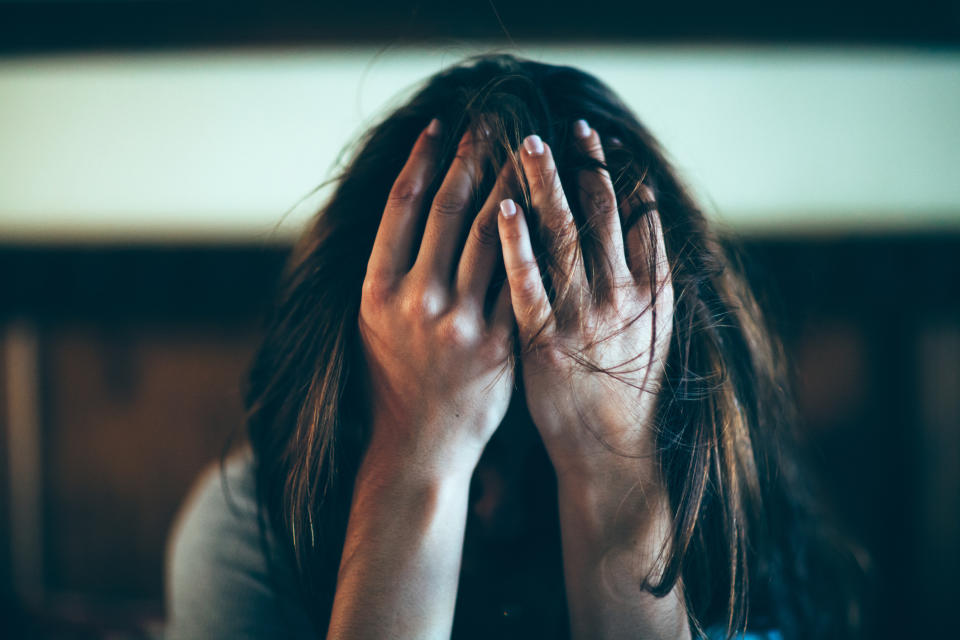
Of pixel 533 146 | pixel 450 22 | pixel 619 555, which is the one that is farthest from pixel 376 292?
pixel 450 22

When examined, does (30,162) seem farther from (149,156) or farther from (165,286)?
(165,286)

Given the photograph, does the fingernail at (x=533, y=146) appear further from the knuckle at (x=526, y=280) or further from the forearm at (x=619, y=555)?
the forearm at (x=619, y=555)

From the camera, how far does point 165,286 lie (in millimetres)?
717

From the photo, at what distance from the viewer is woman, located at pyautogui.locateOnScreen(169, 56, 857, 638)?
302mm

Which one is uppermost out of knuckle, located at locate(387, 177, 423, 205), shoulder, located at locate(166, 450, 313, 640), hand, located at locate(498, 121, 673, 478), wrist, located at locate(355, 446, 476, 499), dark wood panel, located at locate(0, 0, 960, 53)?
dark wood panel, located at locate(0, 0, 960, 53)

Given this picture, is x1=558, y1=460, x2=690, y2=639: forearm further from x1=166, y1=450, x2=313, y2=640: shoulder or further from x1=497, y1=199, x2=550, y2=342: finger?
x1=166, y1=450, x2=313, y2=640: shoulder

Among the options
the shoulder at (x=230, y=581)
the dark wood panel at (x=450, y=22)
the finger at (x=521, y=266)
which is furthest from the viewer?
the dark wood panel at (x=450, y=22)

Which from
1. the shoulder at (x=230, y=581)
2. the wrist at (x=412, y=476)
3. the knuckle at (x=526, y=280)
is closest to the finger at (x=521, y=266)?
the knuckle at (x=526, y=280)

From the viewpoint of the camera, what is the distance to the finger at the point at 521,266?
0.94ft

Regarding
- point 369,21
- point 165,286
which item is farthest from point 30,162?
point 369,21

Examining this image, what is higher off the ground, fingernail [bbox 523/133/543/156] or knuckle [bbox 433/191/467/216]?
fingernail [bbox 523/133/543/156]

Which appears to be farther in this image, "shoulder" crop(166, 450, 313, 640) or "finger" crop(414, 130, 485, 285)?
"shoulder" crop(166, 450, 313, 640)

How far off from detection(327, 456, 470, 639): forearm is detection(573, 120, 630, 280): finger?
169 millimetres

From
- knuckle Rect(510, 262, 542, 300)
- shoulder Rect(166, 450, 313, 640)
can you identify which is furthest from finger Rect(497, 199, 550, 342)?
shoulder Rect(166, 450, 313, 640)
